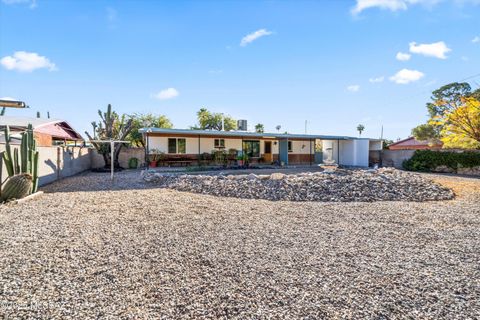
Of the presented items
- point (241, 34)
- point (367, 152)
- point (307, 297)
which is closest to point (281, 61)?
point (241, 34)

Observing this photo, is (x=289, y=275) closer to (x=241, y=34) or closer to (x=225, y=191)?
(x=225, y=191)

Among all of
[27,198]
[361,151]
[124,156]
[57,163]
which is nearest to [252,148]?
[361,151]

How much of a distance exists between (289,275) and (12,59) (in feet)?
45.6

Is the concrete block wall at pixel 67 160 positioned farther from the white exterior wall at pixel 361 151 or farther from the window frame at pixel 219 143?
the white exterior wall at pixel 361 151

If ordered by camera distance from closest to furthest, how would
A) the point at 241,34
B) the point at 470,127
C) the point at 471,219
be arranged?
the point at 471,219, the point at 241,34, the point at 470,127

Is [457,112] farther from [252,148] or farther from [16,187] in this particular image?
[16,187]

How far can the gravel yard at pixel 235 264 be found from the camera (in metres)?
2.36

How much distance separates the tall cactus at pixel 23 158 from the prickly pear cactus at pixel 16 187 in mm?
218

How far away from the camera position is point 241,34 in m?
13.4

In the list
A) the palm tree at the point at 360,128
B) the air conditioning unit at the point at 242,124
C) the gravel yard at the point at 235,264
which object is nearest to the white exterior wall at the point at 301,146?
the air conditioning unit at the point at 242,124

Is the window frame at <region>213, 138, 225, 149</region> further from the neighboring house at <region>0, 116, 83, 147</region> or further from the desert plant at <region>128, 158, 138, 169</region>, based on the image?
the neighboring house at <region>0, 116, 83, 147</region>

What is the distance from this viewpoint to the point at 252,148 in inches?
830

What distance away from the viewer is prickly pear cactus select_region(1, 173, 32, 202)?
6.78 metres

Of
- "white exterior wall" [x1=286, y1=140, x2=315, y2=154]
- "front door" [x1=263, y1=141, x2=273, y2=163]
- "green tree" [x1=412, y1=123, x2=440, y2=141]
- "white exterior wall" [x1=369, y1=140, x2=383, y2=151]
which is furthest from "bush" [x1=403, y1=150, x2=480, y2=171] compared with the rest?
"green tree" [x1=412, y1=123, x2=440, y2=141]
